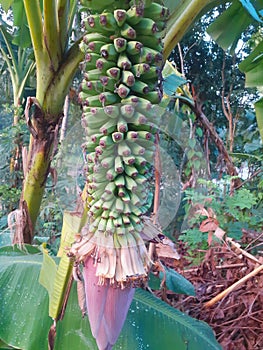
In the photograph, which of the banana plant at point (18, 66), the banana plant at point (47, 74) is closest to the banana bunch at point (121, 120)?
the banana plant at point (47, 74)

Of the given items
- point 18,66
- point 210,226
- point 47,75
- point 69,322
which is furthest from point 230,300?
point 18,66

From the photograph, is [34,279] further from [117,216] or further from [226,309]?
[226,309]

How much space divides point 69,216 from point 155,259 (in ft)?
0.44

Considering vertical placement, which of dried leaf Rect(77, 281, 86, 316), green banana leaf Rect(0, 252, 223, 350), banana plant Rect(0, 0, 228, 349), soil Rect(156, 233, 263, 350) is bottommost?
soil Rect(156, 233, 263, 350)

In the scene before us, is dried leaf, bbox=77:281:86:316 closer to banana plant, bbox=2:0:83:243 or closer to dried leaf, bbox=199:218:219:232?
banana plant, bbox=2:0:83:243

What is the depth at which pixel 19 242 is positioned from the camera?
655 mm

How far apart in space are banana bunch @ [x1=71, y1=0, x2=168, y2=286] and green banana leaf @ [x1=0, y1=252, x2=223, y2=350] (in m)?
0.22

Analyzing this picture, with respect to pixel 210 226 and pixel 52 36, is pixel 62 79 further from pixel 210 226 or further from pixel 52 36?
pixel 210 226

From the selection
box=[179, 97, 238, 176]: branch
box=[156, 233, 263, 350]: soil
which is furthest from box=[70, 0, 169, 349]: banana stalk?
box=[179, 97, 238, 176]: branch

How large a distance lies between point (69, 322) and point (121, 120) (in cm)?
38

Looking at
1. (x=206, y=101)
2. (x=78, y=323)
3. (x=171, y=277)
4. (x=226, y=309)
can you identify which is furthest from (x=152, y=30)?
(x=206, y=101)

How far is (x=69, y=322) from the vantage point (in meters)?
0.58

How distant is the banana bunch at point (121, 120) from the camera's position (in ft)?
1.20

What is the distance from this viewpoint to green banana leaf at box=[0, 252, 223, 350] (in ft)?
1.82
